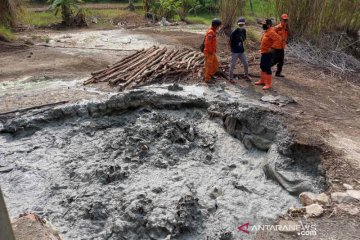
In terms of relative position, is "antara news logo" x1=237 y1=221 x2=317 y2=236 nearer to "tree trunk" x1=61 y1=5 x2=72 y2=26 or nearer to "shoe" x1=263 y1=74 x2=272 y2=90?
"shoe" x1=263 y1=74 x2=272 y2=90

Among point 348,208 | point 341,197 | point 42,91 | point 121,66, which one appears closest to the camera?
point 348,208

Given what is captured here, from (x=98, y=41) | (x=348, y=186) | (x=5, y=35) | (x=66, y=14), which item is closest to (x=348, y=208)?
(x=348, y=186)

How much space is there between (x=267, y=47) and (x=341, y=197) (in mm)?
4154

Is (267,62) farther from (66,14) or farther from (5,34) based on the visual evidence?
(66,14)

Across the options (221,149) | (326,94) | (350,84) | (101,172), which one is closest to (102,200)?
(101,172)

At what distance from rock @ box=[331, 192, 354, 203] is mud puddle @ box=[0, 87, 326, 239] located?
522mm

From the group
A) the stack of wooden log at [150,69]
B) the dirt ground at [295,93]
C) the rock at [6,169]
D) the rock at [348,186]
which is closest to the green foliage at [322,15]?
the dirt ground at [295,93]

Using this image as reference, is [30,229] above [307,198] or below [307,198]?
above

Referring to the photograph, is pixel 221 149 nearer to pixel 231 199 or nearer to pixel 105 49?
pixel 231 199

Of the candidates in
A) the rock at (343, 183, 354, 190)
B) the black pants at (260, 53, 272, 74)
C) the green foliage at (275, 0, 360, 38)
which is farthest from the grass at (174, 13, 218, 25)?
the rock at (343, 183, 354, 190)

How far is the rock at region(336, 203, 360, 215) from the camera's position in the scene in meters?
4.11

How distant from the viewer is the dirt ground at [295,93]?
16.1ft

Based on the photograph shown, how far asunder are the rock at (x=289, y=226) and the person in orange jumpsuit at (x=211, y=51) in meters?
4.58

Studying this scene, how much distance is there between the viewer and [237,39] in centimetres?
769
